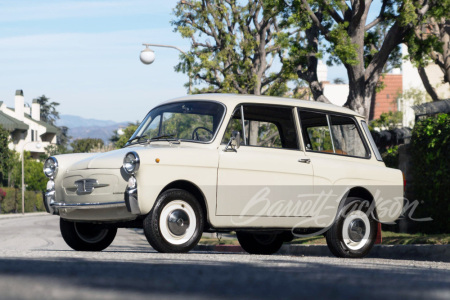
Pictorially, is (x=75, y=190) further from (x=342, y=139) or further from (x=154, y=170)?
(x=342, y=139)

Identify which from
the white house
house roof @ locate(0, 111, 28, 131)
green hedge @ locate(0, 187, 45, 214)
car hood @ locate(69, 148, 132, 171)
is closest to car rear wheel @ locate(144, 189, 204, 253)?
car hood @ locate(69, 148, 132, 171)

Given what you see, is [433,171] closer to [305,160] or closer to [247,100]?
[305,160]

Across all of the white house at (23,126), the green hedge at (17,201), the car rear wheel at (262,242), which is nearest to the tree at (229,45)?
the car rear wheel at (262,242)

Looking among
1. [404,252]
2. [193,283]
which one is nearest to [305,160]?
[404,252]

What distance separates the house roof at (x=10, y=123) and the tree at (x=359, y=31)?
75.0 m

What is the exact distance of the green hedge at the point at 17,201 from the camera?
222ft

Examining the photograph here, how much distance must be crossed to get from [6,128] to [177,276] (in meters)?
88.8

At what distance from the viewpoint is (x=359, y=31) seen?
18.5 m

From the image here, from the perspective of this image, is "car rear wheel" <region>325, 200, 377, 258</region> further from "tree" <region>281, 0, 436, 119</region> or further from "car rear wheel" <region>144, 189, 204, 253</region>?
"tree" <region>281, 0, 436, 119</region>

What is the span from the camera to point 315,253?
14234 millimetres

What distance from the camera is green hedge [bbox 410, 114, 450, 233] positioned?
15.3 meters

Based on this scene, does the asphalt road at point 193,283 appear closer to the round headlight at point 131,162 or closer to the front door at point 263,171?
the round headlight at point 131,162

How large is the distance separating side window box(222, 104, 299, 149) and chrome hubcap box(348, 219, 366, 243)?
49.6 inches

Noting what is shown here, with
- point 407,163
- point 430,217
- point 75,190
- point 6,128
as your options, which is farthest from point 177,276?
point 6,128
